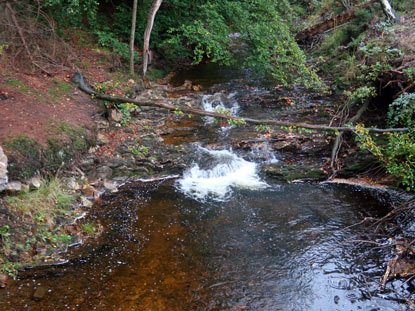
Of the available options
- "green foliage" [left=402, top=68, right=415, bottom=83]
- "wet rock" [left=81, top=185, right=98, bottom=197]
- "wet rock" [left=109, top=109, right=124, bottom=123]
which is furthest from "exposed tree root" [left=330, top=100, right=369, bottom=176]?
"wet rock" [left=109, top=109, right=124, bottom=123]

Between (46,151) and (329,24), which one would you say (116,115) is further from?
(329,24)

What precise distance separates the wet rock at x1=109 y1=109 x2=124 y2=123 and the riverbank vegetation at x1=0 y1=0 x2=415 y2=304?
Answer: 0.12ft

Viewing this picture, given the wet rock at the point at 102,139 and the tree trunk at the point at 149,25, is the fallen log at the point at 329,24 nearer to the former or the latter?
the tree trunk at the point at 149,25

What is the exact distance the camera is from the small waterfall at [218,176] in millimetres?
7835

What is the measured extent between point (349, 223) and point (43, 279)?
17.9 feet

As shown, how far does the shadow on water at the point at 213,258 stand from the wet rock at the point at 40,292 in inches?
1.5

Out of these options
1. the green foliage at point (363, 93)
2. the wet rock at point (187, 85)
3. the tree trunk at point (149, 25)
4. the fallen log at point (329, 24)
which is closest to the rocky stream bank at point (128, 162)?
the wet rock at point (187, 85)

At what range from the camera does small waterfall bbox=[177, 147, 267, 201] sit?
25.7 feet

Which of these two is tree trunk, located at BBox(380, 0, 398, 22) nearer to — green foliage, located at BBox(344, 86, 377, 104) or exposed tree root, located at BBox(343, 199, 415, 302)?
green foliage, located at BBox(344, 86, 377, 104)

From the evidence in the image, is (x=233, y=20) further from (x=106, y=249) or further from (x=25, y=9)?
(x=106, y=249)

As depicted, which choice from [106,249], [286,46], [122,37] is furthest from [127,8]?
[106,249]

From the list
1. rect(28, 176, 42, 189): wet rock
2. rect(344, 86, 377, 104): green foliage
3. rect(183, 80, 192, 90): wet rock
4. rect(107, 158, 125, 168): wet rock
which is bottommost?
rect(107, 158, 125, 168): wet rock

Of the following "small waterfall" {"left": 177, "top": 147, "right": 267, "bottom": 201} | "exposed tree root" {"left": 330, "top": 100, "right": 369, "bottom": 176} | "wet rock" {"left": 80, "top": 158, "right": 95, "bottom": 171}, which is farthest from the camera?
"exposed tree root" {"left": 330, "top": 100, "right": 369, "bottom": 176}

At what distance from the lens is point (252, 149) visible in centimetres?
952
